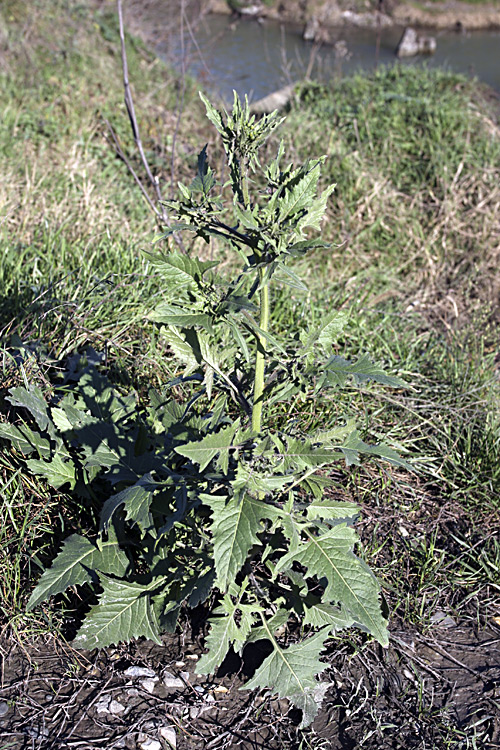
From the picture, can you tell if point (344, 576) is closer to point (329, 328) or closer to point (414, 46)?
point (329, 328)

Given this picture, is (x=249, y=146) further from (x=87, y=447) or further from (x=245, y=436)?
(x=87, y=447)

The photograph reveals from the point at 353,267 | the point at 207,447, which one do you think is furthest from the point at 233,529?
the point at 353,267

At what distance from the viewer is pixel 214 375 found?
6.79ft

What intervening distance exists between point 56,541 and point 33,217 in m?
2.37

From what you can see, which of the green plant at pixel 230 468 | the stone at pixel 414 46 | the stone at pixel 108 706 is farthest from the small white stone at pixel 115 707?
the stone at pixel 414 46

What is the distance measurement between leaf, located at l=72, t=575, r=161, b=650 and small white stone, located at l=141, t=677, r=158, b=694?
184 millimetres

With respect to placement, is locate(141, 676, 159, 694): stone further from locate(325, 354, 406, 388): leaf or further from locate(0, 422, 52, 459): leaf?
locate(325, 354, 406, 388): leaf

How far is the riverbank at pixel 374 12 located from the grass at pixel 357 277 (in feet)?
25.1

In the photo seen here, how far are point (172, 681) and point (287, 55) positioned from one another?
1026cm

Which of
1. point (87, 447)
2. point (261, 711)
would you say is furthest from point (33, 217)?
point (261, 711)

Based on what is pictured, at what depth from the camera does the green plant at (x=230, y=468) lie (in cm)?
177

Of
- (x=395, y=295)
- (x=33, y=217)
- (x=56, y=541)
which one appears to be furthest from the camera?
(x=395, y=295)

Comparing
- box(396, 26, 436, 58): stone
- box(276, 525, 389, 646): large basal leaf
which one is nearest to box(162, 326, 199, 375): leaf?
box(276, 525, 389, 646): large basal leaf

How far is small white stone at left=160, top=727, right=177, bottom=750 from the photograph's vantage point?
204 centimetres
